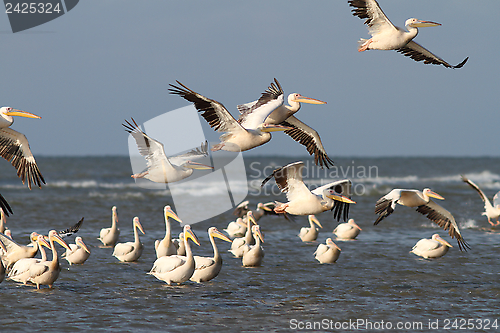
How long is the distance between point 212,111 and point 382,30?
302cm

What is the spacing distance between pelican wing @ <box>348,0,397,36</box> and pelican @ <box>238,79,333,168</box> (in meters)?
1.63

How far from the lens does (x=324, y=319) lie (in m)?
7.92

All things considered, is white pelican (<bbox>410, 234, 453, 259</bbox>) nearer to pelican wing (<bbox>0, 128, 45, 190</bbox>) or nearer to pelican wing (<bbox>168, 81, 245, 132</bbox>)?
pelican wing (<bbox>168, 81, 245, 132</bbox>)

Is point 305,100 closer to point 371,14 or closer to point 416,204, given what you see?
point 371,14

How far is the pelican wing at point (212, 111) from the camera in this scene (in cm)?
752

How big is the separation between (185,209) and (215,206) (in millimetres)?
1254

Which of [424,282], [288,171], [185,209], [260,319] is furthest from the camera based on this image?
[185,209]

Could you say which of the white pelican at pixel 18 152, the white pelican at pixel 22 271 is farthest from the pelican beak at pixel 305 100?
the white pelican at pixel 22 271

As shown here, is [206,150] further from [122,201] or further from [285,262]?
[122,201]

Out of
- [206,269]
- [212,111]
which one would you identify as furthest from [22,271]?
[212,111]

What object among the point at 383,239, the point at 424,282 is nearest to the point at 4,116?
the point at 424,282

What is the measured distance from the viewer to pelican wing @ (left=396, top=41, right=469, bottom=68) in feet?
29.9

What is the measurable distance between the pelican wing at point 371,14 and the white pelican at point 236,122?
182cm

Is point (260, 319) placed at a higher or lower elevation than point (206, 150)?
lower
